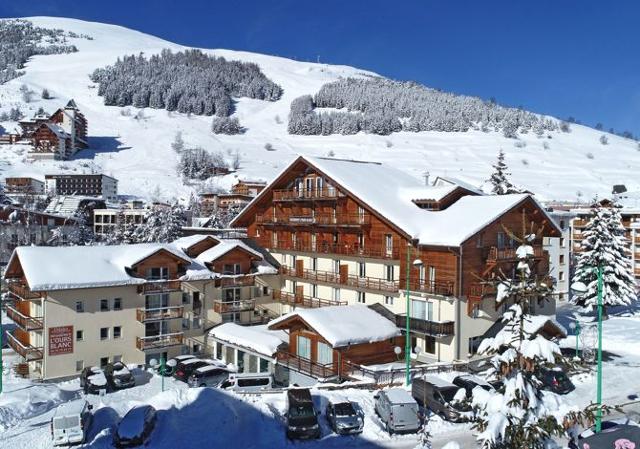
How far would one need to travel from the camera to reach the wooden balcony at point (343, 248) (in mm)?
38844

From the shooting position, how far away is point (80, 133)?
179000mm

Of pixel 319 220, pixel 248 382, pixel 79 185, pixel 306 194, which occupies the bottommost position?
pixel 248 382

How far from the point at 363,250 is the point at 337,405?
1689cm

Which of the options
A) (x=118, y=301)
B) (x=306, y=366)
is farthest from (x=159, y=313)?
(x=306, y=366)

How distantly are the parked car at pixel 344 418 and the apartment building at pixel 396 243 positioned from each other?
8.46 meters

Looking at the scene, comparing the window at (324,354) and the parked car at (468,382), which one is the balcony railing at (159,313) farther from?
the parked car at (468,382)

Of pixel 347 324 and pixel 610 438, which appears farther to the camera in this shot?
pixel 347 324

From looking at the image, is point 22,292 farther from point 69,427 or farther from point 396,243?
point 396,243

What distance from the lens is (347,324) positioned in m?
34.8

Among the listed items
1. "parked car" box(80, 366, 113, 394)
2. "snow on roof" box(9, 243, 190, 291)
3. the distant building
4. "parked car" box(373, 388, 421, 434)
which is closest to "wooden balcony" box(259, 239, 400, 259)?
"snow on roof" box(9, 243, 190, 291)

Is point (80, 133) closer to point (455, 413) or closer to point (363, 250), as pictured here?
point (363, 250)

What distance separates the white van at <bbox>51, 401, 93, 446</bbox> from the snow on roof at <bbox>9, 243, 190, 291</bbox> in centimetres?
1280

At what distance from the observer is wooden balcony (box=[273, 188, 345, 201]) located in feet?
141

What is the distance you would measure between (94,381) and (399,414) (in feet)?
60.6
